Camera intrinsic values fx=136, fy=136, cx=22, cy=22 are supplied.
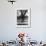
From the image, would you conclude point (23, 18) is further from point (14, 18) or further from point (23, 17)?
point (14, 18)

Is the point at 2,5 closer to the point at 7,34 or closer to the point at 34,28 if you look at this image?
the point at 7,34

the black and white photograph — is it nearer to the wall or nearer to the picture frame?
the picture frame

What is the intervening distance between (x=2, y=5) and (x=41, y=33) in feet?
5.88

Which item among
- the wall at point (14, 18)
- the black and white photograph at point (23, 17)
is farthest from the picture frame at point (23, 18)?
the wall at point (14, 18)

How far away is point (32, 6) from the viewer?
16.7 ft

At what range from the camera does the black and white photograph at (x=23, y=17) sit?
16.7 ft

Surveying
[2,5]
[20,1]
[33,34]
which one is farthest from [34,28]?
[2,5]

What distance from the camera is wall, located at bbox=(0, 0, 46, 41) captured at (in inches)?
199

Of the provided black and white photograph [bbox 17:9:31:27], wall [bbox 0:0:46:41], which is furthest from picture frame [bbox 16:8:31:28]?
wall [bbox 0:0:46:41]

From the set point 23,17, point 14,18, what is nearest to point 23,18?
point 23,17

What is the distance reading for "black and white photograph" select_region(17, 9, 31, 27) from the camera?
5.09 metres

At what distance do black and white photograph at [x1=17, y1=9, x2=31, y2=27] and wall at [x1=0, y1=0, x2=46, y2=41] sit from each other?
150 mm

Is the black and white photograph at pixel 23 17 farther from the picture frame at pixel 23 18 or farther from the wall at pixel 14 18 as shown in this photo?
the wall at pixel 14 18

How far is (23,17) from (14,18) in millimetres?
343
